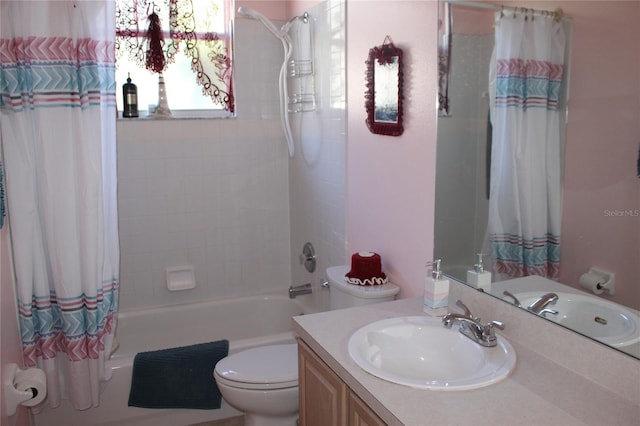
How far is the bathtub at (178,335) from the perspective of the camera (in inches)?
103

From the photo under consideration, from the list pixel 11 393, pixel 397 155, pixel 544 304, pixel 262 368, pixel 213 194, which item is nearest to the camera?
pixel 544 304

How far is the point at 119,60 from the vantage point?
3092 millimetres

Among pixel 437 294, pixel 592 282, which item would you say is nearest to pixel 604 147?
pixel 592 282

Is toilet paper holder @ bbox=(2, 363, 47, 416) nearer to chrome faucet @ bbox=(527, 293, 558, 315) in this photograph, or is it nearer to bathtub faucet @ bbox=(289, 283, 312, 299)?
bathtub faucet @ bbox=(289, 283, 312, 299)

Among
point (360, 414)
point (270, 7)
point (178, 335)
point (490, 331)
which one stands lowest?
point (178, 335)

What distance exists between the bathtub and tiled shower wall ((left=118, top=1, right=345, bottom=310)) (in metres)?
0.11

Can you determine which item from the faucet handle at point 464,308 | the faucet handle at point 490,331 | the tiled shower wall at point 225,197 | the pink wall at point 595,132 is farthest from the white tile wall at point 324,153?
the faucet handle at point 490,331

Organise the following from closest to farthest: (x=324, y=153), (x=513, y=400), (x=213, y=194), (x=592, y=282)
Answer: (x=513, y=400) → (x=592, y=282) → (x=324, y=153) → (x=213, y=194)

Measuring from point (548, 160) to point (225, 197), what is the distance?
2289 millimetres

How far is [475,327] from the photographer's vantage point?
153cm

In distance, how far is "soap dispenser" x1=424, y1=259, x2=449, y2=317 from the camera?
1717 millimetres

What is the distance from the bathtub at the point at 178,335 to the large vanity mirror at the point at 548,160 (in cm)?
139

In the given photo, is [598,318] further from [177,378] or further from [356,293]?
[177,378]

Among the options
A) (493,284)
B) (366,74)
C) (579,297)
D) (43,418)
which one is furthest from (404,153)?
(43,418)
